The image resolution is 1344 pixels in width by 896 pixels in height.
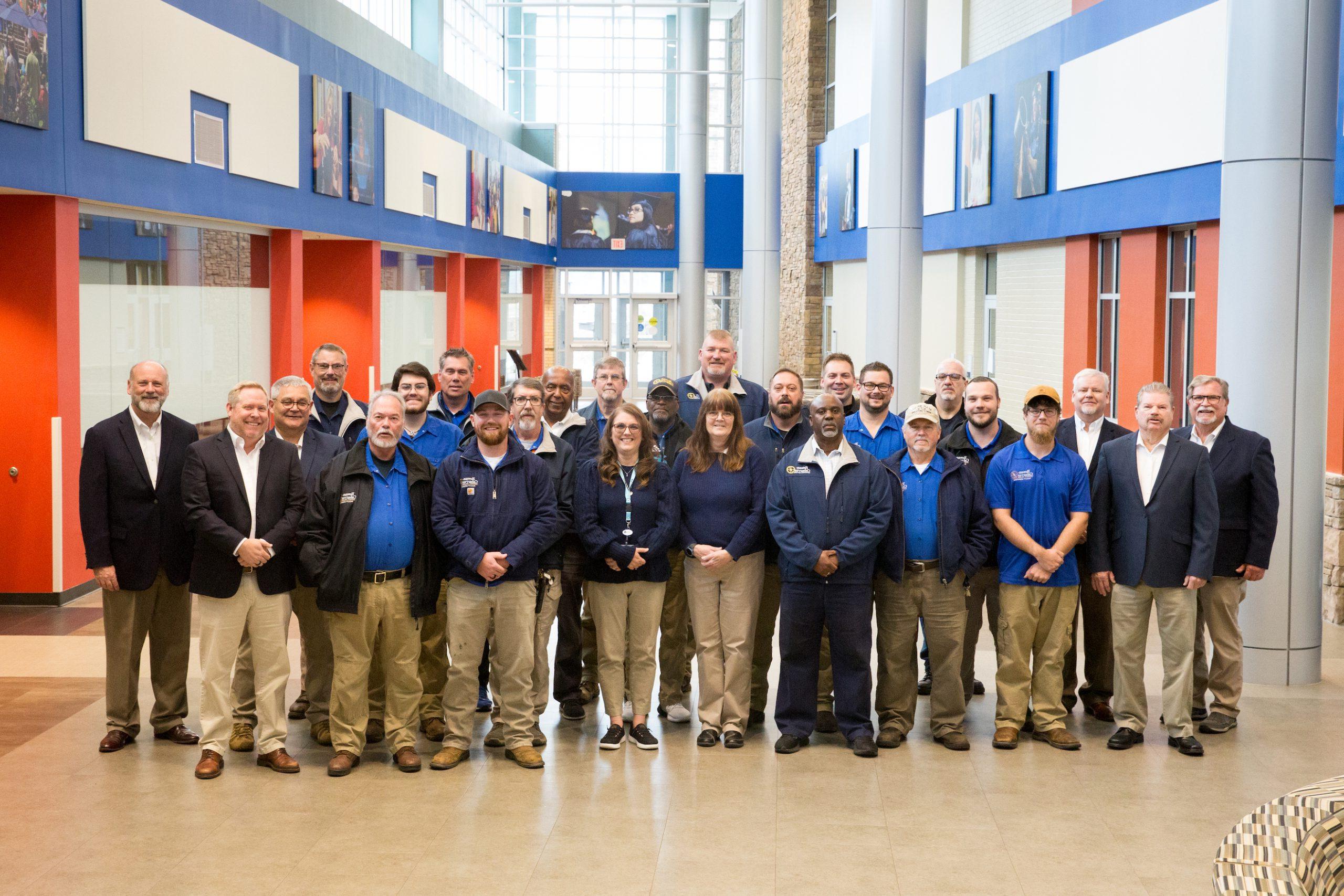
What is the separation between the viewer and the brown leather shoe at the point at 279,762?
629 centimetres

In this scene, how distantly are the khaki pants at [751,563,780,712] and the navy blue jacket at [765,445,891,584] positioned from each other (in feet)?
2.12

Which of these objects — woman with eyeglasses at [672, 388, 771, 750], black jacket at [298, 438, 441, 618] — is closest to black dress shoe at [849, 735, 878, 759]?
woman with eyeglasses at [672, 388, 771, 750]

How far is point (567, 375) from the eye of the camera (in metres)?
8.06

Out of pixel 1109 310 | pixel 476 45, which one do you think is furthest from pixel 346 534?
pixel 476 45

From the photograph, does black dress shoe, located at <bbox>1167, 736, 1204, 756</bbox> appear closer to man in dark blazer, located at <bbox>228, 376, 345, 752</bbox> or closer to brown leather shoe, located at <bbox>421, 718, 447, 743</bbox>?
brown leather shoe, located at <bbox>421, 718, 447, 743</bbox>

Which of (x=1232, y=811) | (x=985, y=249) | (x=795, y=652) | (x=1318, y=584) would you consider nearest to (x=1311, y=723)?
(x=1318, y=584)

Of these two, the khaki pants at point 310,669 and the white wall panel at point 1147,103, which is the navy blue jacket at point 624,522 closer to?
the khaki pants at point 310,669

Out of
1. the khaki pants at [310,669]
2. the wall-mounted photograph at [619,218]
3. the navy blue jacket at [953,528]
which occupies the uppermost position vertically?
the wall-mounted photograph at [619,218]

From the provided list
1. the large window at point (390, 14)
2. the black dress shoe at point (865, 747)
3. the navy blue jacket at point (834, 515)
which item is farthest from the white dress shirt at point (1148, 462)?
the large window at point (390, 14)

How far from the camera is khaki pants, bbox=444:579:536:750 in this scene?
6.48 m

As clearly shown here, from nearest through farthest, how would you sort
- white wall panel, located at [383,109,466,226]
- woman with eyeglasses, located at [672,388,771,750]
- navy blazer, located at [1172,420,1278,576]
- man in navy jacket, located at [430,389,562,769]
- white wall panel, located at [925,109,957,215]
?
man in navy jacket, located at [430,389,562,769], woman with eyeglasses, located at [672,388,771,750], navy blazer, located at [1172,420,1278,576], white wall panel, located at [383,109,466,226], white wall panel, located at [925,109,957,215]

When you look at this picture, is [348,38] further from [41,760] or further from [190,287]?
[41,760]

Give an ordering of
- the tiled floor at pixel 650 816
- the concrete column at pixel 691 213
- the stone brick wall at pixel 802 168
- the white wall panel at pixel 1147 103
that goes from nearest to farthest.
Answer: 1. the tiled floor at pixel 650 816
2. the white wall panel at pixel 1147 103
3. the stone brick wall at pixel 802 168
4. the concrete column at pixel 691 213

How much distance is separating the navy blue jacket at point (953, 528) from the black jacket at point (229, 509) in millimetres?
2955
